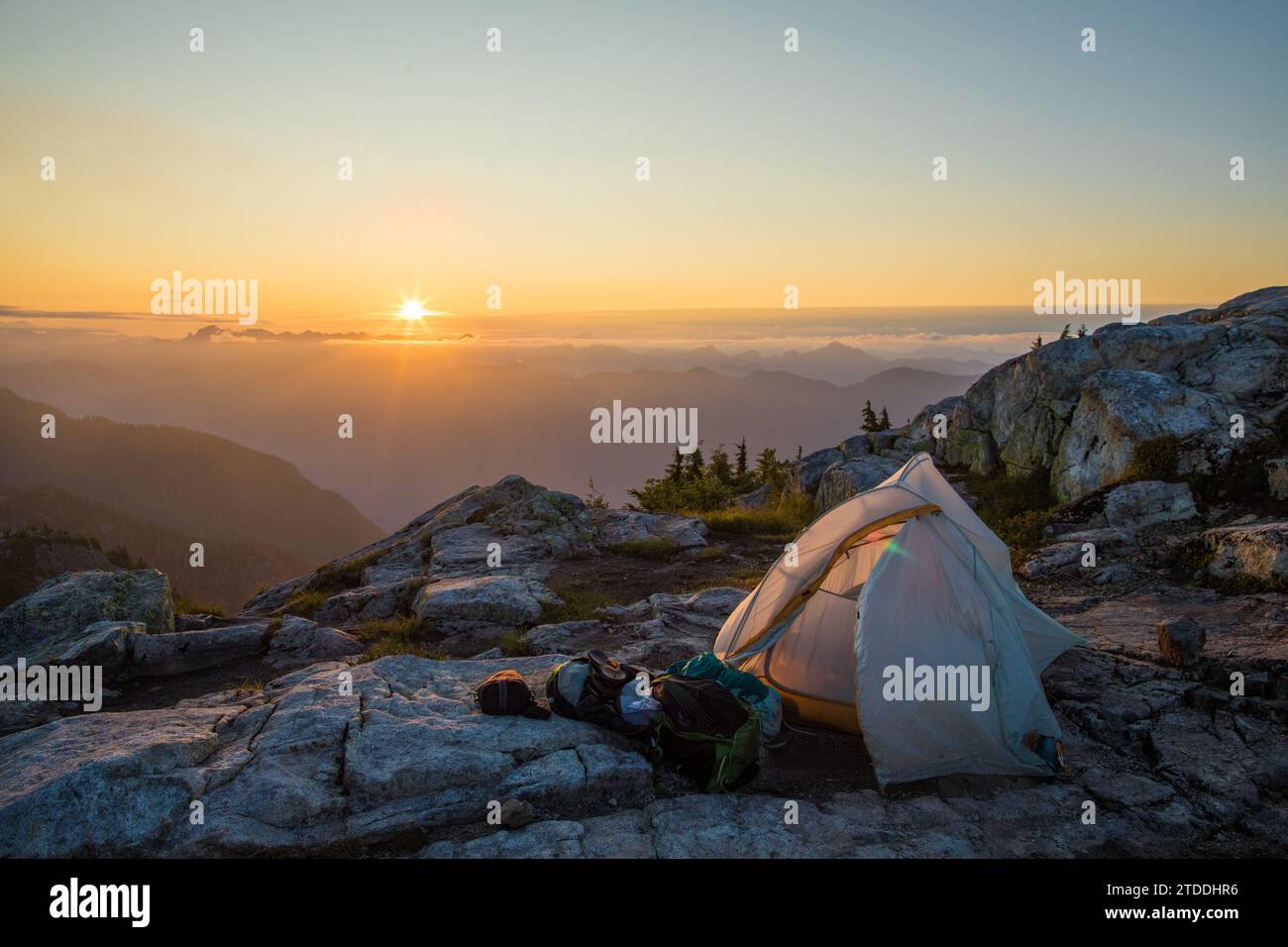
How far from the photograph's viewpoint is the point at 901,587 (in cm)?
848

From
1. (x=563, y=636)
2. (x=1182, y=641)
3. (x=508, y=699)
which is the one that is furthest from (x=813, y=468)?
(x=508, y=699)

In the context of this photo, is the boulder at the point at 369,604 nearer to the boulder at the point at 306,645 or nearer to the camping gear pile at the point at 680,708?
the boulder at the point at 306,645

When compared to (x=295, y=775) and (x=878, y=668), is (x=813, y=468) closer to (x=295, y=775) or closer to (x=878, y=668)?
(x=878, y=668)

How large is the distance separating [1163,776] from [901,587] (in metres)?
3.10

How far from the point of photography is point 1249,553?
11891mm

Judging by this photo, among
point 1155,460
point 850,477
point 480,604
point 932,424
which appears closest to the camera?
point 480,604

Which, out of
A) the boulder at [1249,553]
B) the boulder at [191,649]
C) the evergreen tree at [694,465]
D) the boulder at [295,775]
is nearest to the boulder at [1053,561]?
the boulder at [1249,553]

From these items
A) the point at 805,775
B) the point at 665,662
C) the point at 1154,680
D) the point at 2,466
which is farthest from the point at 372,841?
the point at 2,466

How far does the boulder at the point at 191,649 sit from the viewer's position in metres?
11.8

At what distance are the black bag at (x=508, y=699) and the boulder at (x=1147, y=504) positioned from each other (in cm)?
1296

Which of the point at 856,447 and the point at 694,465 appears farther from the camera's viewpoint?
the point at 694,465

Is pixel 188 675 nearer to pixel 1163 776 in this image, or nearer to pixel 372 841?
pixel 372 841

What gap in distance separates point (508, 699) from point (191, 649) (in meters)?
7.02

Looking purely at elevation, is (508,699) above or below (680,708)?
below
